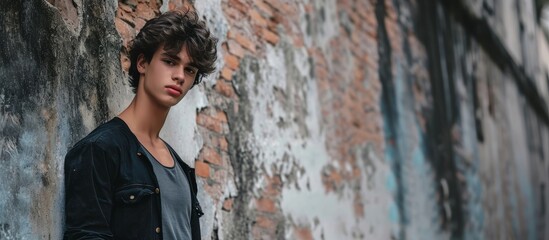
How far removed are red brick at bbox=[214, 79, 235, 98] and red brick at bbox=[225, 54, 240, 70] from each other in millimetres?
106

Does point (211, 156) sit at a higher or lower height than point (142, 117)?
lower

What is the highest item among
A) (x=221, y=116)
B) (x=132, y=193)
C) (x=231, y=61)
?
(x=132, y=193)

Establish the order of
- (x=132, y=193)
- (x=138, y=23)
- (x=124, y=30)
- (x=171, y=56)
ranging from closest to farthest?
(x=132, y=193) < (x=171, y=56) < (x=124, y=30) < (x=138, y=23)

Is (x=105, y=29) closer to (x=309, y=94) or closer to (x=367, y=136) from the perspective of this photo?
(x=309, y=94)

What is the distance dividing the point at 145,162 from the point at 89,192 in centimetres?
28

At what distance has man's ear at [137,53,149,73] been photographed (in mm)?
3154

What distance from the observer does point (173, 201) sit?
3.05 meters

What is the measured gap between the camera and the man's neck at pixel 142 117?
3.12m

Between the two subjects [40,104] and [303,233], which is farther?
[303,233]

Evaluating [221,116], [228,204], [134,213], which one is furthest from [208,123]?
[134,213]

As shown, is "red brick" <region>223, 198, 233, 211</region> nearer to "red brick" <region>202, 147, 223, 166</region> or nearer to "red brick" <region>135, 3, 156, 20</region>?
"red brick" <region>202, 147, 223, 166</region>

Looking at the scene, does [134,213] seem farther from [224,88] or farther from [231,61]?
[231,61]

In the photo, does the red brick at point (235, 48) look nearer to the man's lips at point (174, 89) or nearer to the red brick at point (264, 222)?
the red brick at point (264, 222)

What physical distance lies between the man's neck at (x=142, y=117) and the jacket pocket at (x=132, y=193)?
0.27 metres
